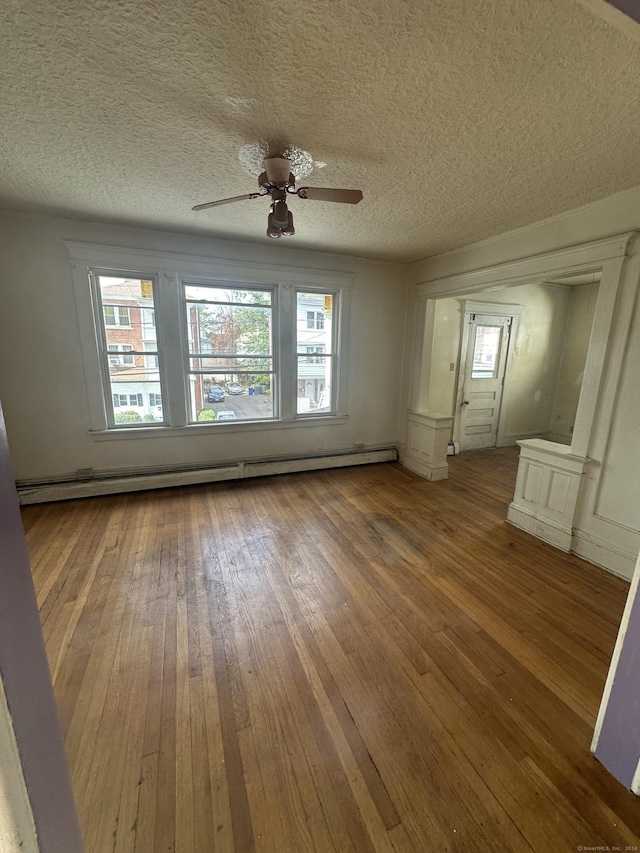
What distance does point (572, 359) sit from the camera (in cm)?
562

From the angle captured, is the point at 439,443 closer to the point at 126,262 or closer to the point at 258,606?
the point at 258,606

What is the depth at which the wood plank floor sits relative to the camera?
46.0 inches

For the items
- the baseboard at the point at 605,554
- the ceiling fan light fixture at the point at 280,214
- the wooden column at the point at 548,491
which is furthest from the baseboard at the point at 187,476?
the ceiling fan light fixture at the point at 280,214

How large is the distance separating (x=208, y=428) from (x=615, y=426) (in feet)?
12.5

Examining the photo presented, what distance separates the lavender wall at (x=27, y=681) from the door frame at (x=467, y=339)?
17.3 feet

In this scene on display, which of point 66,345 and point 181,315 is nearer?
point 66,345

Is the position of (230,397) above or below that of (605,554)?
above

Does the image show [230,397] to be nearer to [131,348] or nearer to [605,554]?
[131,348]

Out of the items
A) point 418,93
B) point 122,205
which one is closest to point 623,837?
point 418,93

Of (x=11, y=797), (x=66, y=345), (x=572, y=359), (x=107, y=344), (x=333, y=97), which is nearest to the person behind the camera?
(x=11, y=797)

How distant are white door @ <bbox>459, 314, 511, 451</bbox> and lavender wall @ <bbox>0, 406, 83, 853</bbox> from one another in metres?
5.36

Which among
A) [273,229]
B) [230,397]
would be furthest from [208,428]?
[273,229]

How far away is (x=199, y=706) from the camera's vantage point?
152cm

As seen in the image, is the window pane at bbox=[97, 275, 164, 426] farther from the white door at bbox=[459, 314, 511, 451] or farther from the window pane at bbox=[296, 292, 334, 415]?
the white door at bbox=[459, 314, 511, 451]
